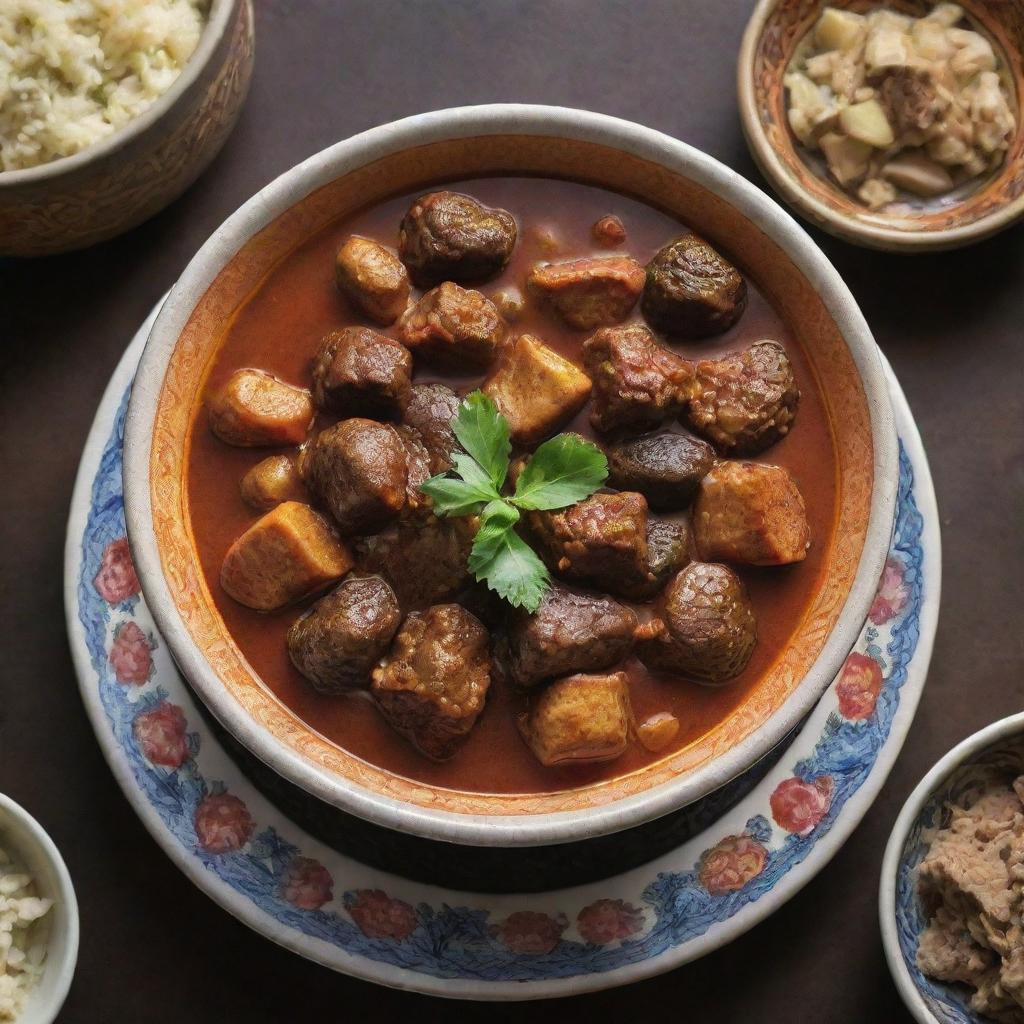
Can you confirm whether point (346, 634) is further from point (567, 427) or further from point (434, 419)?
point (567, 427)

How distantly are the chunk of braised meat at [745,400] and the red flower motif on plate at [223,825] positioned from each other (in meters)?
1.81

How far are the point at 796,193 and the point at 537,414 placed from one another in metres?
1.43

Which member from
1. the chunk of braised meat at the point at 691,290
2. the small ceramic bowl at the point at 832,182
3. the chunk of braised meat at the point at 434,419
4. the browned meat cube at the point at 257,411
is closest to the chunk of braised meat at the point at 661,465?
the chunk of braised meat at the point at 691,290

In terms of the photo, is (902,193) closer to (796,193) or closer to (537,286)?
(796,193)

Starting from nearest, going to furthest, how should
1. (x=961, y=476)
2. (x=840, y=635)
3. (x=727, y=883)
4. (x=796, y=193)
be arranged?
1. (x=840, y=635)
2. (x=727, y=883)
3. (x=796, y=193)
4. (x=961, y=476)

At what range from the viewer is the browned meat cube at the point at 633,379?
3648 millimetres

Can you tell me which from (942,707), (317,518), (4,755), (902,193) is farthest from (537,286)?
(4,755)

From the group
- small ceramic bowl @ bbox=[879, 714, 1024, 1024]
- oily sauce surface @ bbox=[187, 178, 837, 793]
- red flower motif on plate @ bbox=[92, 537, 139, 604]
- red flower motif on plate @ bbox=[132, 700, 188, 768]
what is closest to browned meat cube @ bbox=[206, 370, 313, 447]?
oily sauce surface @ bbox=[187, 178, 837, 793]

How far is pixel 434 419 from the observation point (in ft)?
12.3

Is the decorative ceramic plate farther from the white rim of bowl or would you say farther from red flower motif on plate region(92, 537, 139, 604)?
the white rim of bowl

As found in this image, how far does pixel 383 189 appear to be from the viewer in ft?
12.7

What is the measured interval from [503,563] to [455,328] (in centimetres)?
64

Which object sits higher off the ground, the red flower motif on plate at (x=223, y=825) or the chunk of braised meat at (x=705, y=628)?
the chunk of braised meat at (x=705, y=628)

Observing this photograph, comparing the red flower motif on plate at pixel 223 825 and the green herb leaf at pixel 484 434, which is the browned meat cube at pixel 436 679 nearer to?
the green herb leaf at pixel 484 434
